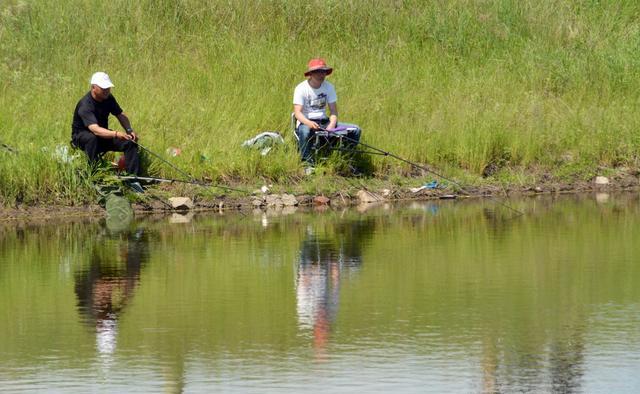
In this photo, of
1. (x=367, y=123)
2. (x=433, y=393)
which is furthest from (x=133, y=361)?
(x=367, y=123)

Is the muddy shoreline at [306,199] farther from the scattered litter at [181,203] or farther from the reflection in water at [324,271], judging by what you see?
the reflection in water at [324,271]

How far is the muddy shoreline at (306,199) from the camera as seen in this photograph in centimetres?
1564

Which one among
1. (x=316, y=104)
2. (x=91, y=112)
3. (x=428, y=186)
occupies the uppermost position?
(x=316, y=104)

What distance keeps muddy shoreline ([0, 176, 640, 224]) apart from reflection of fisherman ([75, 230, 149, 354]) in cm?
213

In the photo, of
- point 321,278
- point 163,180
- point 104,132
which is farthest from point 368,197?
point 321,278

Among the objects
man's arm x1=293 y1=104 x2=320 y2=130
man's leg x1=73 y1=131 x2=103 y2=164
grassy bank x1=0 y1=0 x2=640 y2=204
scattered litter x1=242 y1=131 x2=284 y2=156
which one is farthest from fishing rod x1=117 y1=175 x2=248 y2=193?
man's arm x1=293 y1=104 x2=320 y2=130

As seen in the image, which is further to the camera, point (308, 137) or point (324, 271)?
point (308, 137)

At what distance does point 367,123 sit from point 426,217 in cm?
353

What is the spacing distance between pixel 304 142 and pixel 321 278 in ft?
19.9

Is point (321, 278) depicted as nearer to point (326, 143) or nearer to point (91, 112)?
point (91, 112)

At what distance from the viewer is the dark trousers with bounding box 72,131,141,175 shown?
15938mm

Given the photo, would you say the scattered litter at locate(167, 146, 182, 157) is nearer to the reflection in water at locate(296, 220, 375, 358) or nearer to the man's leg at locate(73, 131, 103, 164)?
the man's leg at locate(73, 131, 103, 164)

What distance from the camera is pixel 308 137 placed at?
17.1 metres

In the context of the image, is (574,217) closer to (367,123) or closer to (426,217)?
(426,217)
